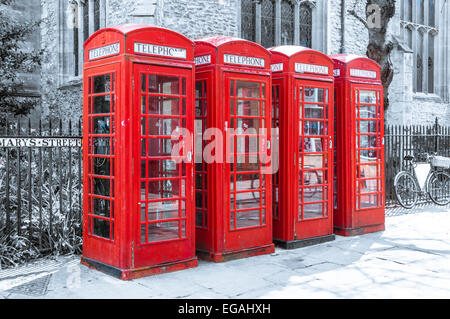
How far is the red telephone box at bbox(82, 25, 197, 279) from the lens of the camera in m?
5.31

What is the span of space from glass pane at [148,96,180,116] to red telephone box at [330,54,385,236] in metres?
3.17

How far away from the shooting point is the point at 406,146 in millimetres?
11531

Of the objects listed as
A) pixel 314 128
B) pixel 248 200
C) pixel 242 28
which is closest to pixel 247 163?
pixel 248 200

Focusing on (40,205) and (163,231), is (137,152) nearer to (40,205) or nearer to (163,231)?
(163,231)

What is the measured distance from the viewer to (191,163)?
580 cm

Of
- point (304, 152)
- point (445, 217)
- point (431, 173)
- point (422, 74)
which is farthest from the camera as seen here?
point (422, 74)

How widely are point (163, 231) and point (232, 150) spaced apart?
129 centimetres

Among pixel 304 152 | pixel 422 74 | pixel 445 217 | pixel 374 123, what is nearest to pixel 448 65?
pixel 422 74

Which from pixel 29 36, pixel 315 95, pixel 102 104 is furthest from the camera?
pixel 29 36

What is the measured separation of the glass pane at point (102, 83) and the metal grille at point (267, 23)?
1098 centimetres

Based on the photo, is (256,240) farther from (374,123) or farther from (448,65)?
→ (448,65)

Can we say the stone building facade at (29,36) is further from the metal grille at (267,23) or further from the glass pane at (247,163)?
the glass pane at (247,163)
